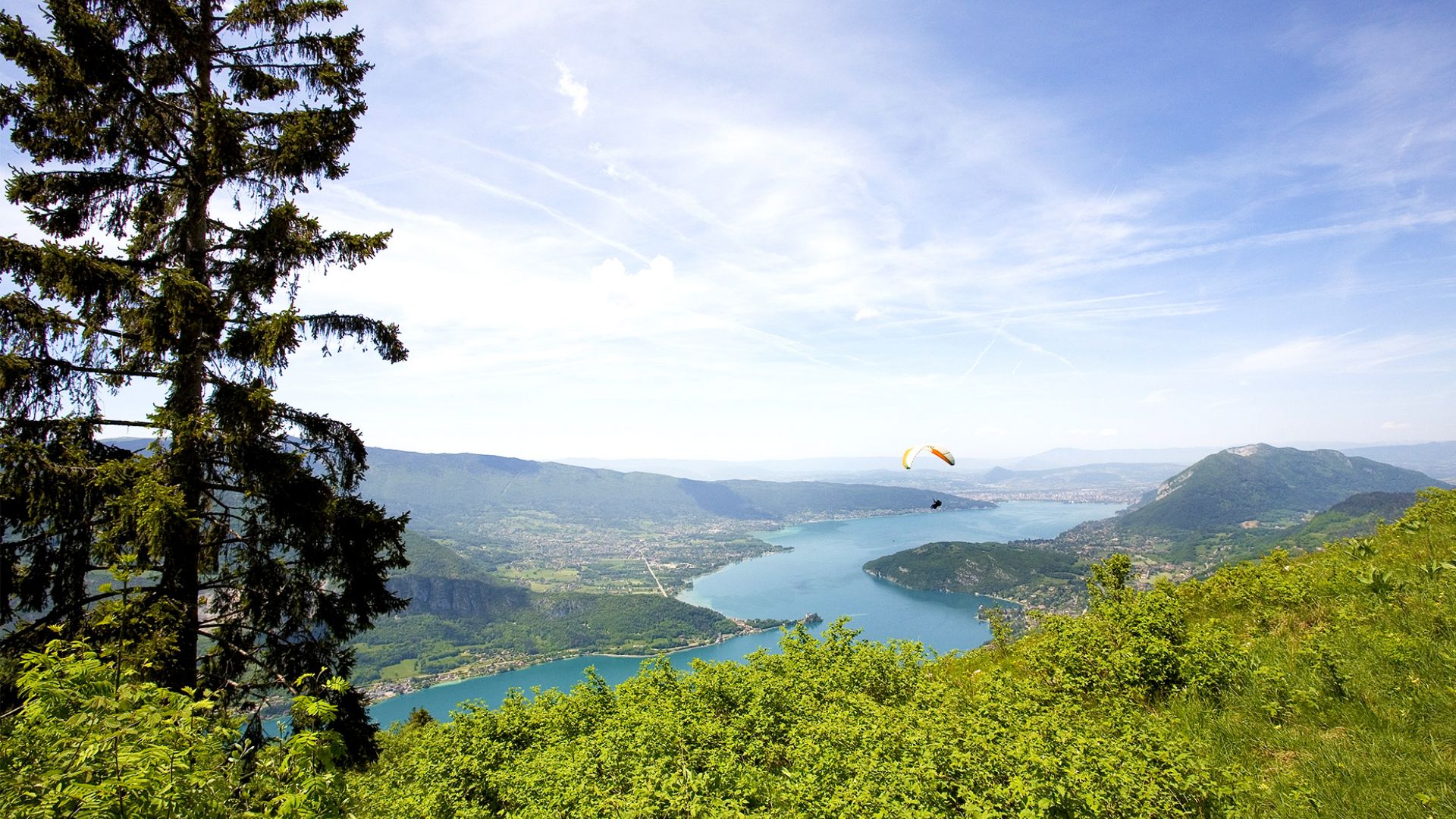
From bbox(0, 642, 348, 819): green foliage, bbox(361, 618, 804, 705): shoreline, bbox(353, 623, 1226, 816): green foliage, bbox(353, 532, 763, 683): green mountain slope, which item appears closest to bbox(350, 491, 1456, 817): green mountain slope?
bbox(353, 623, 1226, 816): green foliage

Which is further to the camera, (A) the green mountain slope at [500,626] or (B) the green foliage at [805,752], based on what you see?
(A) the green mountain slope at [500,626]

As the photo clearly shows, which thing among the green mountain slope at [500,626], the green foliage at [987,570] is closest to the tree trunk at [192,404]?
the green mountain slope at [500,626]

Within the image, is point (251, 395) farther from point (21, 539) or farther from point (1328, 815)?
point (1328, 815)

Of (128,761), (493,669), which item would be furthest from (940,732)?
(493,669)

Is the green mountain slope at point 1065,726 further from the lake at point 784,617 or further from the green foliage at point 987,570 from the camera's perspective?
the green foliage at point 987,570

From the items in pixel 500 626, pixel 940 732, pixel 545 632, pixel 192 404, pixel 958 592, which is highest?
pixel 192 404

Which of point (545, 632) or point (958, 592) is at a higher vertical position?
A: point (958, 592)

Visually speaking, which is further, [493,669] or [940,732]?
[493,669]

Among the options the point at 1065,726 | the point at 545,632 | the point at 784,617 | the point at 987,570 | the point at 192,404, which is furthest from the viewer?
the point at 987,570

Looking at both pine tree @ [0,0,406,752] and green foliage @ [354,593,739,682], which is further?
green foliage @ [354,593,739,682]

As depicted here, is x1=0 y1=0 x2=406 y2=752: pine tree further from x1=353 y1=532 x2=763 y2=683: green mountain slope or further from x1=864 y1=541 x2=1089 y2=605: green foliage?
x1=864 y1=541 x2=1089 y2=605: green foliage

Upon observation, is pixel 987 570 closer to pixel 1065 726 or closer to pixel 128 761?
pixel 1065 726
